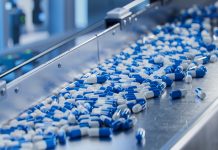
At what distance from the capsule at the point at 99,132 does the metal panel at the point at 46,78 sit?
284 millimetres

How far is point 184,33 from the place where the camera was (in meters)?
2.92

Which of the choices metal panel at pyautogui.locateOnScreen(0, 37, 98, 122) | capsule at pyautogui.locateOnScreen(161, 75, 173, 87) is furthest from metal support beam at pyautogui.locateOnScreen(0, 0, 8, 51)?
capsule at pyautogui.locateOnScreen(161, 75, 173, 87)

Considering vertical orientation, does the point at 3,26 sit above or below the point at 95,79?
above

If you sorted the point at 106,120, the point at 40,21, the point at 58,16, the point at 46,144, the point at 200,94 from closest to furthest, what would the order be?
the point at 46,144
the point at 106,120
the point at 200,94
the point at 58,16
the point at 40,21

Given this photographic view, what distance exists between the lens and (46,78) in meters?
2.05

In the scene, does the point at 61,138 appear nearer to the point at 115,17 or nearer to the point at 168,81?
the point at 168,81

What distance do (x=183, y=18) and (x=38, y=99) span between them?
145 centimetres

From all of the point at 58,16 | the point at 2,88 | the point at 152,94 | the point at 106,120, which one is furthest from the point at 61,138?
the point at 58,16

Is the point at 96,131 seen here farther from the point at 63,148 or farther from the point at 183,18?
the point at 183,18

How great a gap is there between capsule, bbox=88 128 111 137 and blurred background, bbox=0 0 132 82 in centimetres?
240

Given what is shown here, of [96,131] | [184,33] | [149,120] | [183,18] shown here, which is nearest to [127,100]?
[149,120]

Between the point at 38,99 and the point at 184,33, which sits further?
the point at 184,33

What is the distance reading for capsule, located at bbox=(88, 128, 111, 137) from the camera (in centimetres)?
163

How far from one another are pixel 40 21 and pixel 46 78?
377 cm
